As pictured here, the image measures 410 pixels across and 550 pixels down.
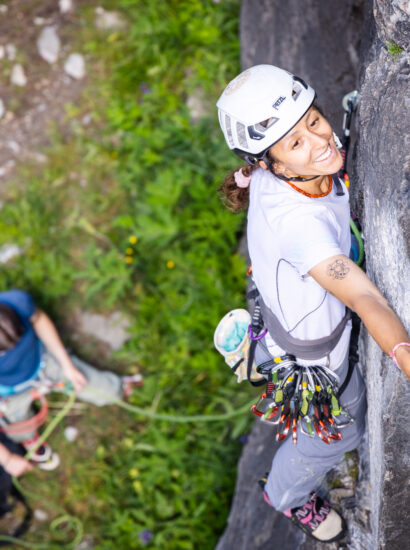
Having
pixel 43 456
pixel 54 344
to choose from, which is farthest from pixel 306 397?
pixel 43 456

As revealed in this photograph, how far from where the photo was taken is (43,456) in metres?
5.49

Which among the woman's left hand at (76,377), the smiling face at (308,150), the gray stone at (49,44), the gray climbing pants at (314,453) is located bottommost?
the woman's left hand at (76,377)

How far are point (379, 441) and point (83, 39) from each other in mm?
5859

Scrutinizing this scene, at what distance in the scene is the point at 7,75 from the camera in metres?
6.69

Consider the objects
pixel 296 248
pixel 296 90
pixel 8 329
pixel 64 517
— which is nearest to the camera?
pixel 296 248

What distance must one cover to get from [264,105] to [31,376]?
12.5ft

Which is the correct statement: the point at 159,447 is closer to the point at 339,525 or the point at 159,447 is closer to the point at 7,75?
the point at 339,525

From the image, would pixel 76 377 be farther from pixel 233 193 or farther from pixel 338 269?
pixel 338 269

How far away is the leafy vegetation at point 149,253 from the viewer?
5062mm

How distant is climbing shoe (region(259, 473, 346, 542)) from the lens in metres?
3.18

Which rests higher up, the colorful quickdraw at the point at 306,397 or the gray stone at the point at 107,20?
the gray stone at the point at 107,20

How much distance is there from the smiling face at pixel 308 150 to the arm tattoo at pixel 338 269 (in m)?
0.44

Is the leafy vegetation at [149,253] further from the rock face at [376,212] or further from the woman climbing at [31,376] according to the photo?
the rock face at [376,212]

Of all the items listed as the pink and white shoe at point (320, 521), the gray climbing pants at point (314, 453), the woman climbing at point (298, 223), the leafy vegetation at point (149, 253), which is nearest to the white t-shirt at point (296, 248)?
the woman climbing at point (298, 223)
